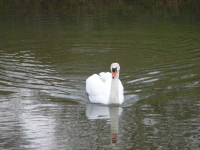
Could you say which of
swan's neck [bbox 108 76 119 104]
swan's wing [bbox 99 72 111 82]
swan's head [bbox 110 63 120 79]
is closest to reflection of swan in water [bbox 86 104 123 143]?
swan's neck [bbox 108 76 119 104]

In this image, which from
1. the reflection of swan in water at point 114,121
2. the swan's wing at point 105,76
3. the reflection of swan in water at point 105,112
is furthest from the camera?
the swan's wing at point 105,76

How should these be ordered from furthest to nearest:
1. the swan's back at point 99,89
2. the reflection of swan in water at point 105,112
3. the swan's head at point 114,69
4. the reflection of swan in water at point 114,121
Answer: the swan's back at point 99,89 → the swan's head at point 114,69 → the reflection of swan in water at point 105,112 → the reflection of swan in water at point 114,121

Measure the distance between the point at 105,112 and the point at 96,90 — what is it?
1112 mm

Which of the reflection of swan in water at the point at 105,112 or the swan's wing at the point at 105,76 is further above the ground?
the swan's wing at the point at 105,76

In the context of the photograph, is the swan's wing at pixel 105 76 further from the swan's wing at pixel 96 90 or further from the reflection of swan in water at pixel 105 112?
the reflection of swan in water at pixel 105 112

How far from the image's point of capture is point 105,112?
37.1 ft

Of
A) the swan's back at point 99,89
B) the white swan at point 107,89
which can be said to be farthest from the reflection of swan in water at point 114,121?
the swan's back at point 99,89

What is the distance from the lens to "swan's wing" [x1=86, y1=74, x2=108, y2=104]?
1202 cm

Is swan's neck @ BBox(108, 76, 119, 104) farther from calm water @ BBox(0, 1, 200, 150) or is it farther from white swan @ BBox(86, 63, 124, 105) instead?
calm water @ BBox(0, 1, 200, 150)

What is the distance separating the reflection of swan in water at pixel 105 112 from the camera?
10476 mm

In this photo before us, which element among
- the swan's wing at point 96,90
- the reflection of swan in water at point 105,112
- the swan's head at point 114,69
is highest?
the swan's head at point 114,69

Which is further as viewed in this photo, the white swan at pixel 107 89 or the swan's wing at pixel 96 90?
the swan's wing at pixel 96 90

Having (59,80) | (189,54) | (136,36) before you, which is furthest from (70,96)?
(136,36)

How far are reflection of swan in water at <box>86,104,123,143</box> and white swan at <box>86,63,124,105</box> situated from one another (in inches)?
7.4
